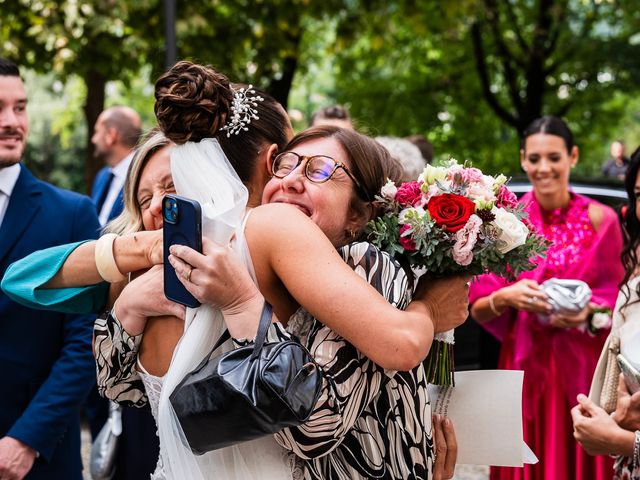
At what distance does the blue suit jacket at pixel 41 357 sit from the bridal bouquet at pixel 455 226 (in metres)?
1.76

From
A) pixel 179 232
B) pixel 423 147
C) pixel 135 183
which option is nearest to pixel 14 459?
pixel 135 183

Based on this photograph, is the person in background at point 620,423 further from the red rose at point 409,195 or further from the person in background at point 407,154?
the person in background at point 407,154

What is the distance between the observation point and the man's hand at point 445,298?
2.58 metres

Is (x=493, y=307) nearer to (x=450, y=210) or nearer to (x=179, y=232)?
(x=450, y=210)

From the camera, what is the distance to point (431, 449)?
2.65 m

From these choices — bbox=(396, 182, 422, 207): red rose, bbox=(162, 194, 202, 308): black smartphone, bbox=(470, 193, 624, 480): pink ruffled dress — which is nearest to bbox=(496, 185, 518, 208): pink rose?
bbox=(396, 182, 422, 207): red rose

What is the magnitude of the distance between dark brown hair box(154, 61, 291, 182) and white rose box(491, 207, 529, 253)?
0.74 meters

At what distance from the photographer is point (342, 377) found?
2352 mm

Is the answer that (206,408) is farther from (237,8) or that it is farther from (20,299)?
(237,8)

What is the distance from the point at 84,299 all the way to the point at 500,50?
14457 mm

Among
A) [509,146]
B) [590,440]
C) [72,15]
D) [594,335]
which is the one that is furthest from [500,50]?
[590,440]

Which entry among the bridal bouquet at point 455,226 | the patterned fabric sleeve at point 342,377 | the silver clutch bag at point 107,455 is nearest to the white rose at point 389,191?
the bridal bouquet at point 455,226

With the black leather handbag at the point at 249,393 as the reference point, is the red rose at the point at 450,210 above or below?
above

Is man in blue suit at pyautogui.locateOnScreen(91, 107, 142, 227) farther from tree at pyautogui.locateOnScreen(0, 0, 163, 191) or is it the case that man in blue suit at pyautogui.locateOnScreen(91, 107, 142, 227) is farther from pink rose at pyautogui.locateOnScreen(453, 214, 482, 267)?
pink rose at pyautogui.locateOnScreen(453, 214, 482, 267)
